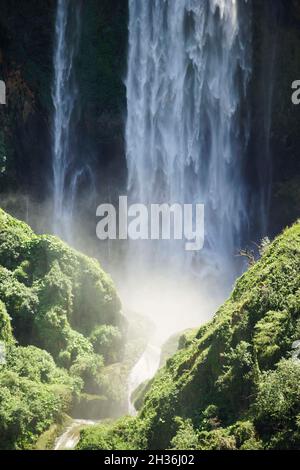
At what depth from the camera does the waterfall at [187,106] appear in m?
30.9

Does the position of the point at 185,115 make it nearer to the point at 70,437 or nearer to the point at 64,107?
the point at 64,107

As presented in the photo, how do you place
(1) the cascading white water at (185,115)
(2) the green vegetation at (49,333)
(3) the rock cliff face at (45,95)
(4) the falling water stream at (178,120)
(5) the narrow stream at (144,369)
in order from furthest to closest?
1. (1) the cascading white water at (185,115)
2. (4) the falling water stream at (178,120)
3. (3) the rock cliff face at (45,95)
4. (5) the narrow stream at (144,369)
5. (2) the green vegetation at (49,333)

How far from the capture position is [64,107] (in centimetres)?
3062

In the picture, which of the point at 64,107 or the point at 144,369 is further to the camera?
the point at 64,107

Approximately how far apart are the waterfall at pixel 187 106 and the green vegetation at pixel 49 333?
969 centimetres

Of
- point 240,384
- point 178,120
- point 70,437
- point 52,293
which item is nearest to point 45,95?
point 178,120

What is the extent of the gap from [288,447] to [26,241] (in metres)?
11.6

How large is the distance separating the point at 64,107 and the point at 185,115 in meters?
5.48

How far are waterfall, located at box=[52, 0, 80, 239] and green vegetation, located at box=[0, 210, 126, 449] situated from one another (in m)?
8.28

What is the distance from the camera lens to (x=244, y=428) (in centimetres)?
1224

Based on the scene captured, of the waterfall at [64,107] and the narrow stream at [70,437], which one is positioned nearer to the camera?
the narrow stream at [70,437]

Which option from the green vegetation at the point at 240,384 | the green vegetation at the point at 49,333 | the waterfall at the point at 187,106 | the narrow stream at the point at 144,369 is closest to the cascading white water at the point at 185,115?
the waterfall at the point at 187,106

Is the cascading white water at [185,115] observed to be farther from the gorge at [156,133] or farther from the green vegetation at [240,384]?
the green vegetation at [240,384]

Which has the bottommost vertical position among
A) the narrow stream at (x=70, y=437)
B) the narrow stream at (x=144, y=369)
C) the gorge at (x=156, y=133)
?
the narrow stream at (x=70, y=437)
